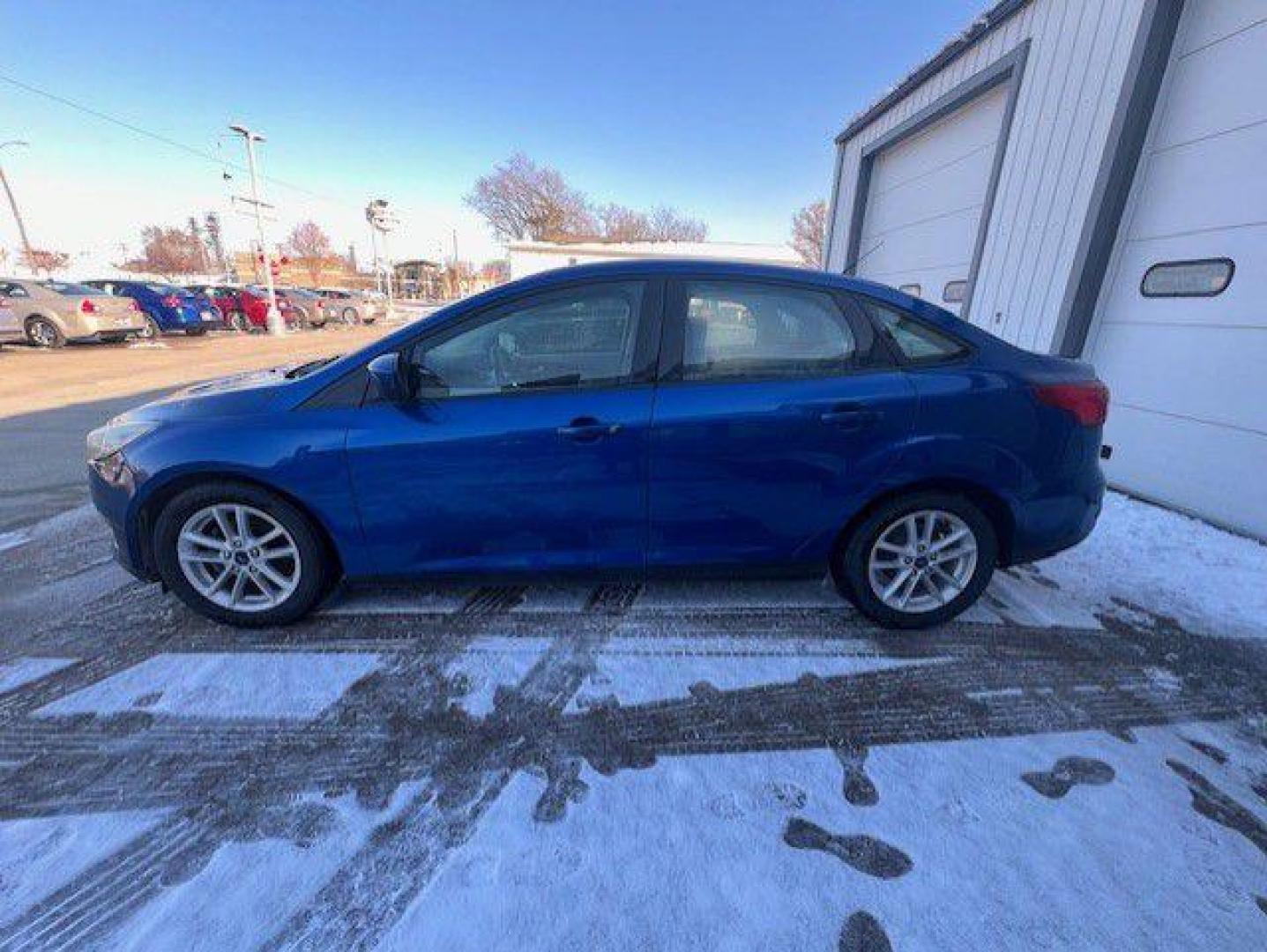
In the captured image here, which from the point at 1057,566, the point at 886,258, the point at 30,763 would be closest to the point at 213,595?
the point at 30,763

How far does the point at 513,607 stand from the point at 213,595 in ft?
4.15

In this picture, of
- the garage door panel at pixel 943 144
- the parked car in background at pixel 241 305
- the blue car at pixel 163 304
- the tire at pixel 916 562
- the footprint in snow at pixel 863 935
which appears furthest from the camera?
the parked car in background at pixel 241 305

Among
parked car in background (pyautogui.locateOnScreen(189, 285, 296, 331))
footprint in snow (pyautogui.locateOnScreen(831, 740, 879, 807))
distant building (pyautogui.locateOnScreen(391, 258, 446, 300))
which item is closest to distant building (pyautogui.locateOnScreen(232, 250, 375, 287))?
distant building (pyautogui.locateOnScreen(391, 258, 446, 300))

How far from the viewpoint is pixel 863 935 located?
1.39m

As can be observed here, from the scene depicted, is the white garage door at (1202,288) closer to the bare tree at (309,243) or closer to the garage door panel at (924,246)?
the garage door panel at (924,246)

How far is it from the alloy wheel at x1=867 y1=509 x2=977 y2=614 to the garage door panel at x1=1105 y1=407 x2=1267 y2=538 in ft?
8.09

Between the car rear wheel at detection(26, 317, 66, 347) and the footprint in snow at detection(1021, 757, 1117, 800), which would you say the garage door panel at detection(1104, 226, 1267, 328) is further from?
the car rear wheel at detection(26, 317, 66, 347)

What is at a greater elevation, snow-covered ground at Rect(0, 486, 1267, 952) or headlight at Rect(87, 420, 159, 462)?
headlight at Rect(87, 420, 159, 462)

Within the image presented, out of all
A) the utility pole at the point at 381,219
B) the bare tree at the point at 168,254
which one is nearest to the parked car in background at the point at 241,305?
the utility pole at the point at 381,219

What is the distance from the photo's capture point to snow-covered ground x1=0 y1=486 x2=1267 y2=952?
143 centimetres

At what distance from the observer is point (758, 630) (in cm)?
257

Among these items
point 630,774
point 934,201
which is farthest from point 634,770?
point 934,201

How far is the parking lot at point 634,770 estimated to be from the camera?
143 centimetres

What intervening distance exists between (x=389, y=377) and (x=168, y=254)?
77.7 meters
